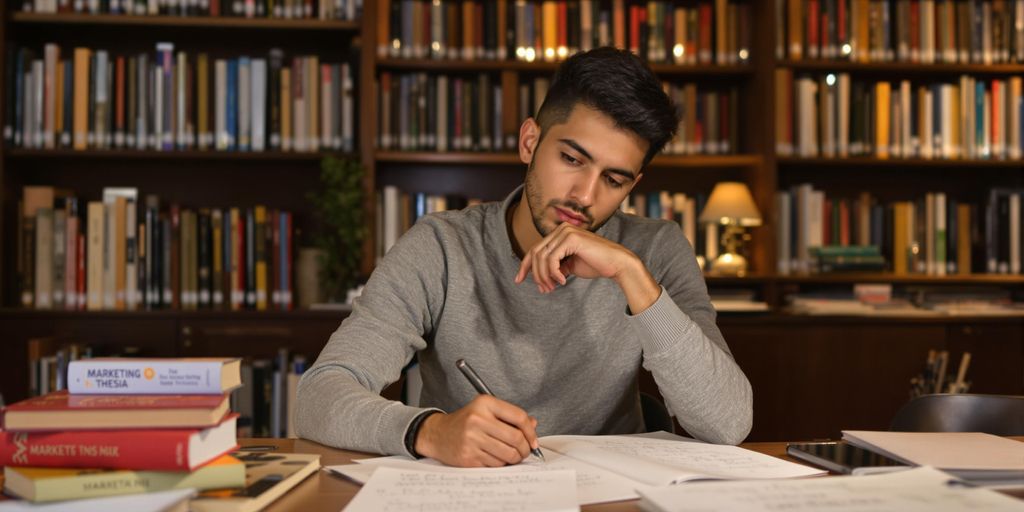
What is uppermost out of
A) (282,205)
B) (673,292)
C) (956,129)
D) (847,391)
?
(956,129)

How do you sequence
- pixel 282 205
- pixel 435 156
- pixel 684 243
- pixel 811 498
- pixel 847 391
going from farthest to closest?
1. pixel 282 205
2. pixel 435 156
3. pixel 847 391
4. pixel 684 243
5. pixel 811 498

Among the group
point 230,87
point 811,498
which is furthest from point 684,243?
point 230,87

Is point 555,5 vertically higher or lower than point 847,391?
higher

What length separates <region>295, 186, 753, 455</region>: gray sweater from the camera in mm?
1400

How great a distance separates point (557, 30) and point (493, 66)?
265 millimetres

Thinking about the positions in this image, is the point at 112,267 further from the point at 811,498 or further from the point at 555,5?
the point at 811,498

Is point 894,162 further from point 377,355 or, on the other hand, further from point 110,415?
point 110,415

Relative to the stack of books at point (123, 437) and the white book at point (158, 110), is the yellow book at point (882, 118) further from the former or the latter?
the stack of books at point (123, 437)

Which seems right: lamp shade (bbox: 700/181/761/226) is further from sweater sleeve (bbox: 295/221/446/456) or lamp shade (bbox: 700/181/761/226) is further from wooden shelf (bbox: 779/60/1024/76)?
sweater sleeve (bbox: 295/221/446/456)

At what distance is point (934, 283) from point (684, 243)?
6.79 ft

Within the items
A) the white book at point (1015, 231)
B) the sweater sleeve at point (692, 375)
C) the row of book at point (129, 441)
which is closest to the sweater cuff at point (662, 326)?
the sweater sleeve at point (692, 375)

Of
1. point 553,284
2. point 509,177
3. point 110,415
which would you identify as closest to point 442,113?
point 509,177

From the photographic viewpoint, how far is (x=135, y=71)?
300 centimetres

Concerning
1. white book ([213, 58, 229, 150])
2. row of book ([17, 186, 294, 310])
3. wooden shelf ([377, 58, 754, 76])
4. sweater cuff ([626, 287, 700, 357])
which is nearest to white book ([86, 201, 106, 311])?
row of book ([17, 186, 294, 310])
